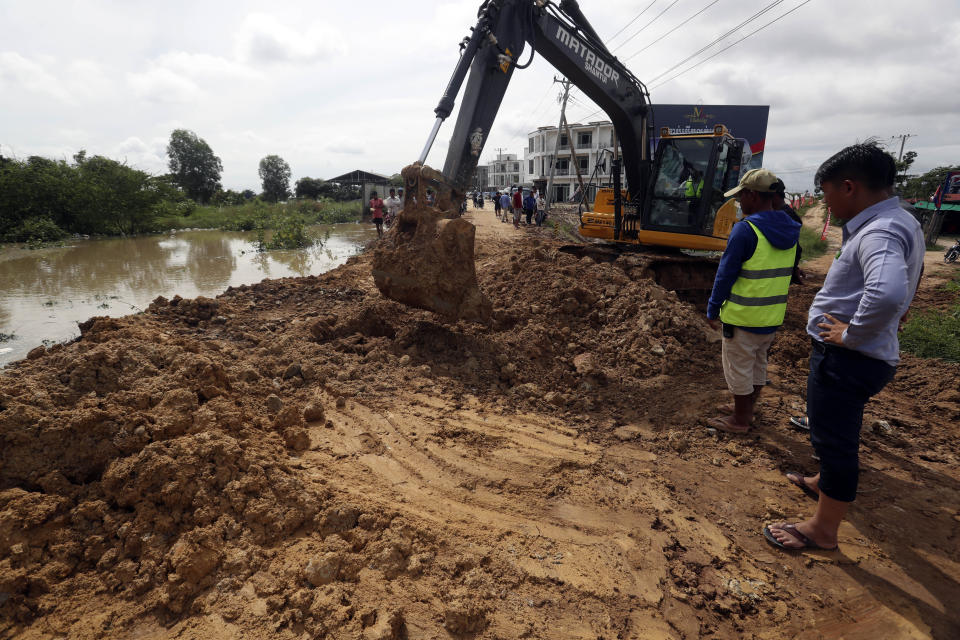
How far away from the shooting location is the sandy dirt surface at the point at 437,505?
1.86m

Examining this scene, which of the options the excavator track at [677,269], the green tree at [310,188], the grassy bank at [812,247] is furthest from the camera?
the green tree at [310,188]

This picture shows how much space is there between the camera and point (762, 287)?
9.56 ft

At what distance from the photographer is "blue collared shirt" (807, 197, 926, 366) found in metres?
1.76

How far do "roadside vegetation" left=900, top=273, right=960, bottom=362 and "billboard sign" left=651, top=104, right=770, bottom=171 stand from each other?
16.3m

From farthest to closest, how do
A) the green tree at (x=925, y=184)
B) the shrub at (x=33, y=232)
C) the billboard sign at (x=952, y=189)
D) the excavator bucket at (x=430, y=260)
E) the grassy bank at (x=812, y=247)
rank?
the green tree at (x=925, y=184), the shrub at (x=33, y=232), the billboard sign at (x=952, y=189), the grassy bank at (x=812, y=247), the excavator bucket at (x=430, y=260)

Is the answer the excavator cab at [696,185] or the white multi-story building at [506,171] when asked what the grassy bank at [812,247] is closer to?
the excavator cab at [696,185]

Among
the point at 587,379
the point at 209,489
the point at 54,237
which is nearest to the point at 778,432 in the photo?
the point at 587,379

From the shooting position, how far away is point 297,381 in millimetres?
3869

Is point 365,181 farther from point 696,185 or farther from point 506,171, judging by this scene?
point 506,171

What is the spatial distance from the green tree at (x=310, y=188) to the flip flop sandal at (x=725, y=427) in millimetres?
50478

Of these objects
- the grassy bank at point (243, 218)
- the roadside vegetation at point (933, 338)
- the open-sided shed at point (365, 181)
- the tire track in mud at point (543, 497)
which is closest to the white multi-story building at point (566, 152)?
the open-sided shed at point (365, 181)

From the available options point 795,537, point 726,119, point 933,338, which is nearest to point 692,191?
point 933,338

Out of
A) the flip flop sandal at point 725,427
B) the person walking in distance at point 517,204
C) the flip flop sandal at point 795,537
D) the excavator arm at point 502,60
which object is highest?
the excavator arm at point 502,60

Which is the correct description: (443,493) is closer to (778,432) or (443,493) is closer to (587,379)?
(587,379)
